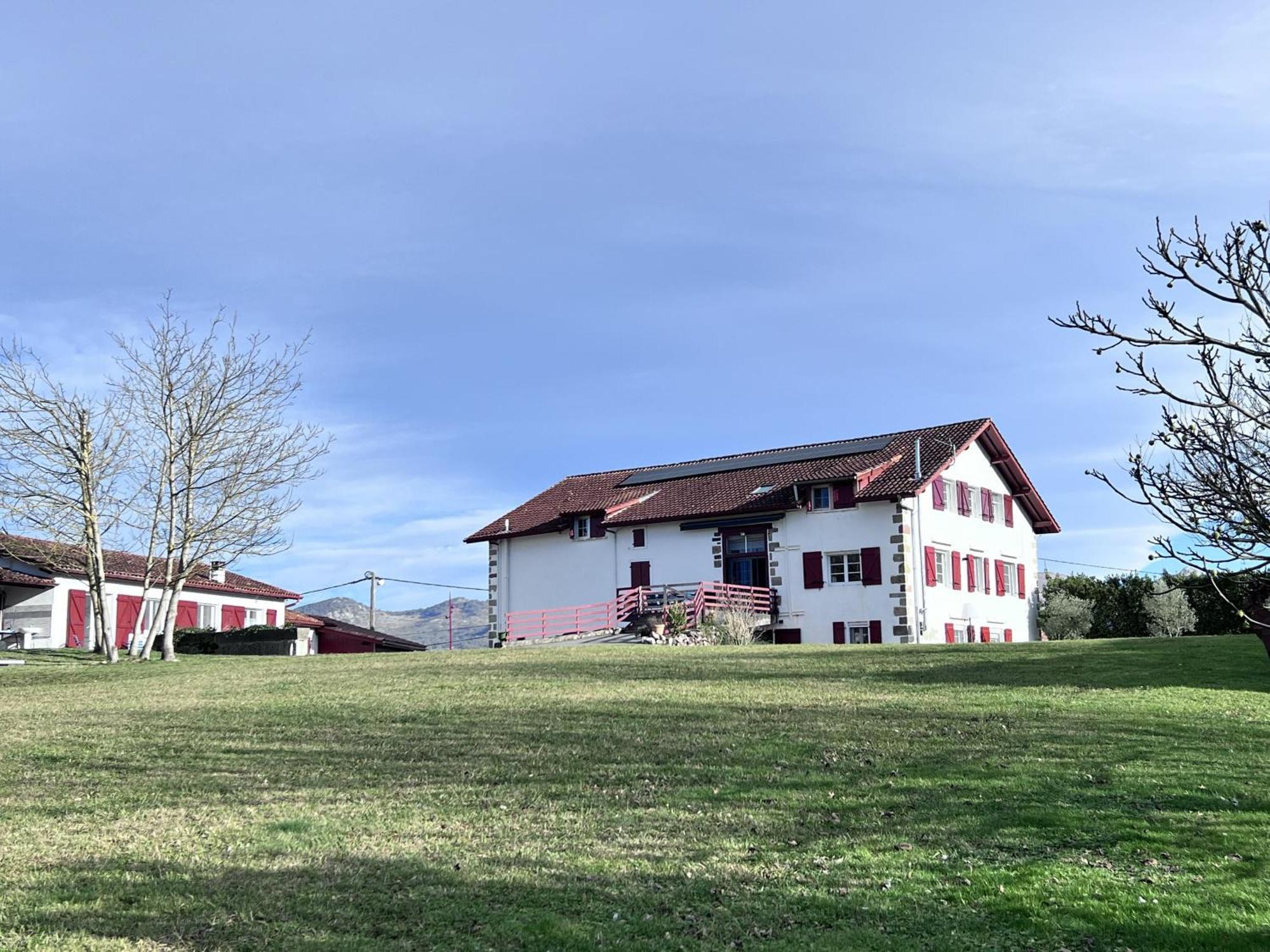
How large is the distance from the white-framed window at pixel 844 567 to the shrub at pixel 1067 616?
1039 cm

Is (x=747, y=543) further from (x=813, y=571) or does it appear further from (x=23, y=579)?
(x=23, y=579)

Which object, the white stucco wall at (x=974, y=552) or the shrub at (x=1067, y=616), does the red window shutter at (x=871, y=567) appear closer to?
the white stucco wall at (x=974, y=552)

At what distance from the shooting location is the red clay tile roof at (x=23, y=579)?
4231cm

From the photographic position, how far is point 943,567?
40.9 m

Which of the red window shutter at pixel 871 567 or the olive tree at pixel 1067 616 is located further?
the olive tree at pixel 1067 616

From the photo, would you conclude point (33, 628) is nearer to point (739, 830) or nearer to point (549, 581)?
point (549, 581)

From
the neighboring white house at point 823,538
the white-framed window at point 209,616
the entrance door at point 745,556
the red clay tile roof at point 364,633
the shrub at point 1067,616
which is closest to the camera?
the neighboring white house at point 823,538

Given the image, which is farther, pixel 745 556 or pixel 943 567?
pixel 745 556

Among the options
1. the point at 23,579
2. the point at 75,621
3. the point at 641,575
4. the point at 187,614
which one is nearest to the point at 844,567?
the point at 641,575

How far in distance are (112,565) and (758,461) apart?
25.7m

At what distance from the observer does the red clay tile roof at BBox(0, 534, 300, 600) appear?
32.8 metres

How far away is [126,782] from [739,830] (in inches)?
234

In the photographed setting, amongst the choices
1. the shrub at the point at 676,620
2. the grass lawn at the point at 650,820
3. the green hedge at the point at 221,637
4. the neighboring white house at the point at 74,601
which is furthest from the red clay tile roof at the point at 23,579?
the grass lawn at the point at 650,820

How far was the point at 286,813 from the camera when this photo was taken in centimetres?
961
